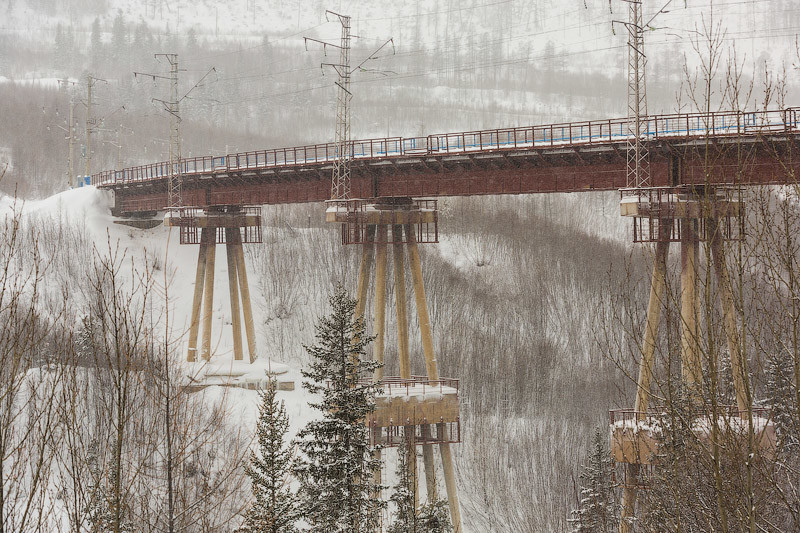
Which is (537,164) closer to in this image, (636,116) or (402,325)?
(636,116)

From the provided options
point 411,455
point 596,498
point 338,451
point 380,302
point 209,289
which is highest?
point 209,289

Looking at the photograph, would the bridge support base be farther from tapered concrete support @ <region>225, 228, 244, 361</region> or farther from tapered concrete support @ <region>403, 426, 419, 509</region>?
tapered concrete support @ <region>225, 228, 244, 361</region>

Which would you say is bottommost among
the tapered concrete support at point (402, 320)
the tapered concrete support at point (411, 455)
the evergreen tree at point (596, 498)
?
the evergreen tree at point (596, 498)

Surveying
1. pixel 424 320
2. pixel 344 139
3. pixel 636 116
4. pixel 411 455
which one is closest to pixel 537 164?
pixel 636 116

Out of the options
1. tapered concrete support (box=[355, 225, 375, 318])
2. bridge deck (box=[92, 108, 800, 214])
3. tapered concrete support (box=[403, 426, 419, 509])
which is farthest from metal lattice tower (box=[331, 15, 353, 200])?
tapered concrete support (box=[403, 426, 419, 509])

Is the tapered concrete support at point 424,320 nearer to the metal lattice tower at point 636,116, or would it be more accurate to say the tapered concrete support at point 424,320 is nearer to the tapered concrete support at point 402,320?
the tapered concrete support at point 402,320

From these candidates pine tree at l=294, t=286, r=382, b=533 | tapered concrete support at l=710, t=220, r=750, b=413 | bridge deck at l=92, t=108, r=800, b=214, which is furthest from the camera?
bridge deck at l=92, t=108, r=800, b=214

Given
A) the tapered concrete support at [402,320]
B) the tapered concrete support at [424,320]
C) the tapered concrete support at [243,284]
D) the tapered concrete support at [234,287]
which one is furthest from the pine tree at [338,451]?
the tapered concrete support at [234,287]

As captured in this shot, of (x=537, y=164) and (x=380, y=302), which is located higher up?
(x=537, y=164)

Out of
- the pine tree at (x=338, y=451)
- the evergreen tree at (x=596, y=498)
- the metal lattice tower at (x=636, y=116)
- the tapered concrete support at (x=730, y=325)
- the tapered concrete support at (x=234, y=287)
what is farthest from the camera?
the tapered concrete support at (x=234, y=287)

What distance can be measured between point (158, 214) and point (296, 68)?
2598 inches

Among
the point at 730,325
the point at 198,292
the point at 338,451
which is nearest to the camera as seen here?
the point at 338,451

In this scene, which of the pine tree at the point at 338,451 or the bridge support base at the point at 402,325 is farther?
the bridge support base at the point at 402,325

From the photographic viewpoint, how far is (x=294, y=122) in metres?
105
